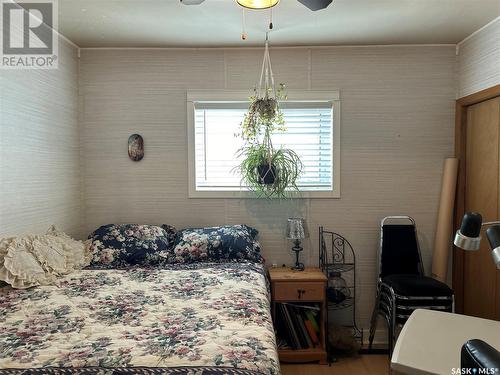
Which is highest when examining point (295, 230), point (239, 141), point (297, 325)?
point (239, 141)

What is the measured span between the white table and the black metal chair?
1269mm

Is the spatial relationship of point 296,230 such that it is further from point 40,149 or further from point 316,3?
point 40,149

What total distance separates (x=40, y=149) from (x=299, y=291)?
2.25 m

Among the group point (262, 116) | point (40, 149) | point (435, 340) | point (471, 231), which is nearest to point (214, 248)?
point (262, 116)

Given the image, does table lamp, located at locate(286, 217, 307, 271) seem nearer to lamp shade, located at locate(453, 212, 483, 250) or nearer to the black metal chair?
the black metal chair

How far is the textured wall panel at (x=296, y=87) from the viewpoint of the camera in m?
3.35

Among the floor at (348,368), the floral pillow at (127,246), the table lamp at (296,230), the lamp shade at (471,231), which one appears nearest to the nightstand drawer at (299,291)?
the table lamp at (296,230)

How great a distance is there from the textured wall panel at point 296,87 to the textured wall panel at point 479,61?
0.12 meters

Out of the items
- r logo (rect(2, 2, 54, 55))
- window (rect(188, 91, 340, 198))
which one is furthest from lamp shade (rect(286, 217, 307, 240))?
r logo (rect(2, 2, 54, 55))

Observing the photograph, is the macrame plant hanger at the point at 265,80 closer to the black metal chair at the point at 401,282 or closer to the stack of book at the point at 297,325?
the black metal chair at the point at 401,282

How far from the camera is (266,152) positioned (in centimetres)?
315

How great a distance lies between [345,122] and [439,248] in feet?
4.42

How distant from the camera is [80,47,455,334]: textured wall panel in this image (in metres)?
3.35

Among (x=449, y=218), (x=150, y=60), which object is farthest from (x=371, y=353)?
(x=150, y=60)
